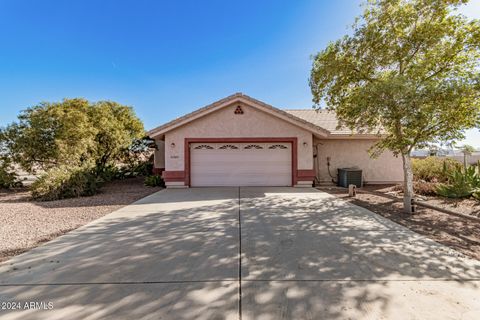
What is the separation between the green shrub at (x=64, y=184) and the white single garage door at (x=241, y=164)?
182 inches

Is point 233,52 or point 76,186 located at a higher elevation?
point 233,52

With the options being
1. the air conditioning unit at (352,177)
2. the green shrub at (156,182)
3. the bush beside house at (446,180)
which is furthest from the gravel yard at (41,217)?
the bush beside house at (446,180)

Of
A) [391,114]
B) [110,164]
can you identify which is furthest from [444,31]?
[110,164]

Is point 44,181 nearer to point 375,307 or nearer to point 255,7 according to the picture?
point 375,307

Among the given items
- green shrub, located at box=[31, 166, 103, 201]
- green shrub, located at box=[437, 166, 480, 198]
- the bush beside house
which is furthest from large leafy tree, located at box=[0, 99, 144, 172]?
green shrub, located at box=[437, 166, 480, 198]

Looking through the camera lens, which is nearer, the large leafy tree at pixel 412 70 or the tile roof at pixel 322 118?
the large leafy tree at pixel 412 70

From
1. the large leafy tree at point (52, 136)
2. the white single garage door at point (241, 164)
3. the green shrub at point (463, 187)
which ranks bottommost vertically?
the green shrub at point (463, 187)

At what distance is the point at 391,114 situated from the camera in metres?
6.46

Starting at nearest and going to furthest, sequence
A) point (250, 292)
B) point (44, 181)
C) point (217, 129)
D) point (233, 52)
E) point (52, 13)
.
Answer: point (250, 292) → point (44, 181) → point (52, 13) → point (217, 129) → point (233, 52)

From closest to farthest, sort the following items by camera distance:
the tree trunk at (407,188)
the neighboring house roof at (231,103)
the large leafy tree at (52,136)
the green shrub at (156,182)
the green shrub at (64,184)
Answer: the tree trunk at (407,188), the green shrub at (64,184), the large leafy tree at (52,136), the neighboring house roof at (231,103), the green shrub at (156,182)

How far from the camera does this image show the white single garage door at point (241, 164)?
39.2ft

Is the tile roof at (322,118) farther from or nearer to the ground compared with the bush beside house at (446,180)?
farther from the ground

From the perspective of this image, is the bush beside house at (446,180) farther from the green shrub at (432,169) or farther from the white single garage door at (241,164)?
the white single garage door at (241,164)

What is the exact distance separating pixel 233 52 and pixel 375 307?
47.9ft
